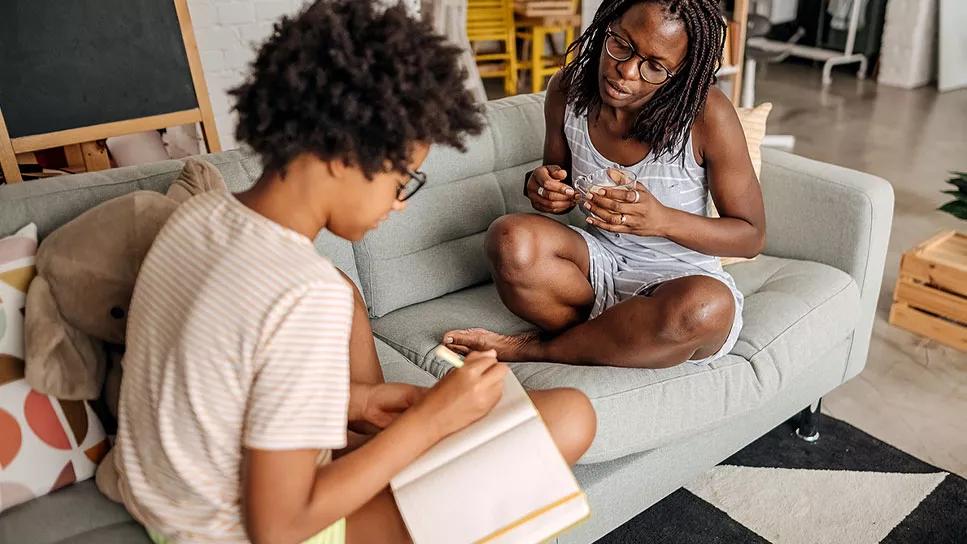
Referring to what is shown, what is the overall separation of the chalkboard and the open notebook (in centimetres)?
155

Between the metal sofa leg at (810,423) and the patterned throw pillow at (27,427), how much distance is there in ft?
4.94

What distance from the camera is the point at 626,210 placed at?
4.66 feet

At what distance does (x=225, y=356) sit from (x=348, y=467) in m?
0.19

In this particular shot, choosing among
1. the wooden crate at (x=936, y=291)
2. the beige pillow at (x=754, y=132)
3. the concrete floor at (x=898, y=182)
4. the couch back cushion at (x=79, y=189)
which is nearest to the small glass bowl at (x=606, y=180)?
the beige pillow at (x=754, y=132)

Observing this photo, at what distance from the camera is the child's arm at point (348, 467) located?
2.72ft

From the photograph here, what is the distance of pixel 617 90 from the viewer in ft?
4.91

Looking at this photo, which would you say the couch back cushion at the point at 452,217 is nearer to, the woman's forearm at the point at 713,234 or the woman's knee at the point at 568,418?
the woman's forearm at the point at 713,234

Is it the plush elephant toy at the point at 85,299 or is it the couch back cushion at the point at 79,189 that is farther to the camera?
the couch back cushion at the point at 79,189

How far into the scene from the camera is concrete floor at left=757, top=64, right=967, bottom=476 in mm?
1949

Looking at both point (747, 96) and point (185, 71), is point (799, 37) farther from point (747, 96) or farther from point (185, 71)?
point (185, 71)

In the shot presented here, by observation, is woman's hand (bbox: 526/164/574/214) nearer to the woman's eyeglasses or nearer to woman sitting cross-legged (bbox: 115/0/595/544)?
the woman's eyeglasses

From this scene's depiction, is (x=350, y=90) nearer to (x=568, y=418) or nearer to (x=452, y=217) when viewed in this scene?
(x=568, y=418)

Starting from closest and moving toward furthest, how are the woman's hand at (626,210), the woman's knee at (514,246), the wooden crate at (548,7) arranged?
the woman's hand at (626,210) < the woman's knee at (514,246) < the wooden crate at (548,7)

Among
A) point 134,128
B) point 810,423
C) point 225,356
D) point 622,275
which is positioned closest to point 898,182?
point 810,423
